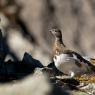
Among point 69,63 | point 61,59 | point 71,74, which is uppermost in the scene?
point 61,59

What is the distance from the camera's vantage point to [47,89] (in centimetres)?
804

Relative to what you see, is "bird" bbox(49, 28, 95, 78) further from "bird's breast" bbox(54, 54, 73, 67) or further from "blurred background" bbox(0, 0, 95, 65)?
"blurred background" bbox(0, 0, 95, 65)

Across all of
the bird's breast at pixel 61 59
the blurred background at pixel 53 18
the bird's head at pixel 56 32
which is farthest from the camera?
the blurred background at pixel 53 18

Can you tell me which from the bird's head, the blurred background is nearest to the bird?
the bird's head

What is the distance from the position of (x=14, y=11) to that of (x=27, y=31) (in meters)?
2.84

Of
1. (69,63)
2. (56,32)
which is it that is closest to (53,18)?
(56,32)

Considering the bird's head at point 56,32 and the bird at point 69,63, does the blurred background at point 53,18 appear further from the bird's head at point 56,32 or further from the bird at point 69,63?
the bird at point 69,63

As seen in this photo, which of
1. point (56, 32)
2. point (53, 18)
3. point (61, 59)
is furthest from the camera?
point (53, 18)

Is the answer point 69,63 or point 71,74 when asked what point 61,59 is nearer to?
point 69,63

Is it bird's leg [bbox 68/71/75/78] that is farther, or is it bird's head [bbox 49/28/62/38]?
bird's head [bbox 49/28/62/38]

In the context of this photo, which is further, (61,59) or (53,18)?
(53,18)

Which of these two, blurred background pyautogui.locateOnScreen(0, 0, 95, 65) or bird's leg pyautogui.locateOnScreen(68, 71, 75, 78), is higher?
blurred background pyautogui.locateOnScreen(0, 0, 95, 65)

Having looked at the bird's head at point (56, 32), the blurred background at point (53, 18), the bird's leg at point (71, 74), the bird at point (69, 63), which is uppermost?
the blurred background at point (53, 18)

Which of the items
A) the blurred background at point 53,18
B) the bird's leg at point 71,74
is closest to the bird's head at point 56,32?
the bird's leg at point 71,74
